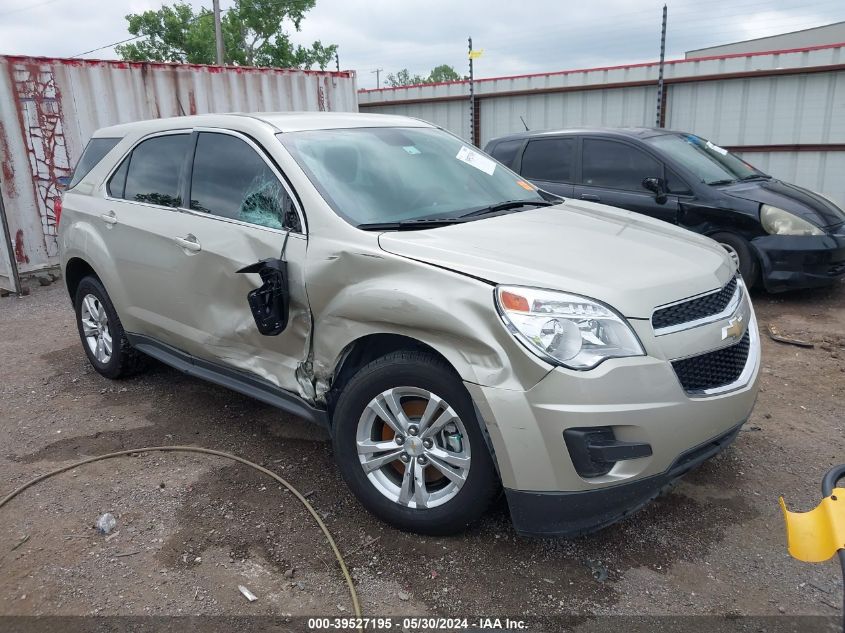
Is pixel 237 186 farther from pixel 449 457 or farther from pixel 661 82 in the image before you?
pixel 661 82

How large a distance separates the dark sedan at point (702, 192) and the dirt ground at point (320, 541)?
2.15m

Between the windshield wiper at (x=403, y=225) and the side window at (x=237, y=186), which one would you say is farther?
the side window at (x=237, y=186)

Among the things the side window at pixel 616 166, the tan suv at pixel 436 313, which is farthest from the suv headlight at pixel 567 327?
the side window at pixel 616 166

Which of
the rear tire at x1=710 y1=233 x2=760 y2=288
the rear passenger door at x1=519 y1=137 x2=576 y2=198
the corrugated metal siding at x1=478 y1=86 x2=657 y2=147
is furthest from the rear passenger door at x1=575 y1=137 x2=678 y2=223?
the corrugated metal siding at x1=478 y1=86 x2=657 y2=147

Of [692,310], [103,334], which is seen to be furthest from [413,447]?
[103,334]

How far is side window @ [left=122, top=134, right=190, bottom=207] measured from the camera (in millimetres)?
3961

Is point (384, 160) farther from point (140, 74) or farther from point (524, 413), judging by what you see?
point (140, 74)

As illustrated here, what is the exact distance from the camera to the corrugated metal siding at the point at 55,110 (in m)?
8.26

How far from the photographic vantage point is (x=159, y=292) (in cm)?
396

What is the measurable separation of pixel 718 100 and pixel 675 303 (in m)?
9.98

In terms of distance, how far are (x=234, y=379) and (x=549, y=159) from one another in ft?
16.1

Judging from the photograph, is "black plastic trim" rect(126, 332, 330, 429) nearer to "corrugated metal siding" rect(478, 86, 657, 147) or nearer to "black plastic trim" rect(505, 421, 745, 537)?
"black plastic trim" rect(505, 421, 745, 537)

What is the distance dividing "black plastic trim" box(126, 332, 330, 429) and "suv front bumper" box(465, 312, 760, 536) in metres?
1.05

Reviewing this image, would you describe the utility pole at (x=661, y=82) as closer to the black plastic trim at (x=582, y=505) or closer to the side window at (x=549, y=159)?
the side window at (x=549, y=159)
